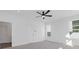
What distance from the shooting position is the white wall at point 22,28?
4969 millimetres

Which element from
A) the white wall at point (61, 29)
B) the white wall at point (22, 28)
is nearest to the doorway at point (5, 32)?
the white wall at point (22, 28)

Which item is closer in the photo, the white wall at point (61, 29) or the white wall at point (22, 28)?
the white wall at point (22, 28)

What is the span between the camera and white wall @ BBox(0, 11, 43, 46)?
4.97 meters

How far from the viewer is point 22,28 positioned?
5902 millimetres

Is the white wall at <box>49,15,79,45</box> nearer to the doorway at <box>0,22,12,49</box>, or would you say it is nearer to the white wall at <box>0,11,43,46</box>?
the white wall at <box>0,11,43,46</box>

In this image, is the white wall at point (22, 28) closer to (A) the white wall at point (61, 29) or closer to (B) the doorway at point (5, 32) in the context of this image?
(A) the white wall at point (61, 29)

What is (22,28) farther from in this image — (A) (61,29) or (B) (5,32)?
(A) (61,29)

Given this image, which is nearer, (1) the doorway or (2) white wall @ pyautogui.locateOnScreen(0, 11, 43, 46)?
(2) white wall @ pyautogui.locateOnScreen(0, 11, 43, 46)

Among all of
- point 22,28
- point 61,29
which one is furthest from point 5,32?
point 61,29

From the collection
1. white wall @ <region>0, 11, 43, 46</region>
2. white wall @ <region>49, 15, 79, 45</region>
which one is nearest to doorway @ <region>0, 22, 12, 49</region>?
white wall @ <region>0, 11, 43, 46</region>
